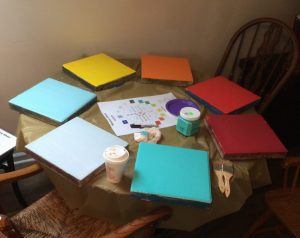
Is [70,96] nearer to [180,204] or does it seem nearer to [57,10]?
[57,10]

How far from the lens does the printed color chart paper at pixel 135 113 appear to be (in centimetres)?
115

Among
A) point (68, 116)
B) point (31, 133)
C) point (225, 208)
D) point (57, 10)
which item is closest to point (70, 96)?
point (68, 116)

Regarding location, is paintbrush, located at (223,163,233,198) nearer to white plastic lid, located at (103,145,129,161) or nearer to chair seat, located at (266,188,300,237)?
white plastic lid, located at (103,145,129,161)

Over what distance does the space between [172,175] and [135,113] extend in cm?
38

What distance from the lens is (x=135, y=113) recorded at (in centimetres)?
122

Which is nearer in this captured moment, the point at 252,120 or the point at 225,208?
the point at 225,208

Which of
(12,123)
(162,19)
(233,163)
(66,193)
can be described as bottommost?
(12,123)

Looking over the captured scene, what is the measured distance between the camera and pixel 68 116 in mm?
1127

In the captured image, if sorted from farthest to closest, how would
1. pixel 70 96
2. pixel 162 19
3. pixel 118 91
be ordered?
pixel 162 19 < pixel 118 91 < pixel 70 96

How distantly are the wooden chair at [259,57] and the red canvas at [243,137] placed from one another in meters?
0.56

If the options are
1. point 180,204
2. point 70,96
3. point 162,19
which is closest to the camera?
point 180,204

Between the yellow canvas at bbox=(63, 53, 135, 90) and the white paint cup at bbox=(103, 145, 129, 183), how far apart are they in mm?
501

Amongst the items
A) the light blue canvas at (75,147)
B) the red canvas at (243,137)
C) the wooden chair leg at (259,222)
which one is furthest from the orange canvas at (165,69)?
the wooden chair leg at (259,222)

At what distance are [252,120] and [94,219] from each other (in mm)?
756
